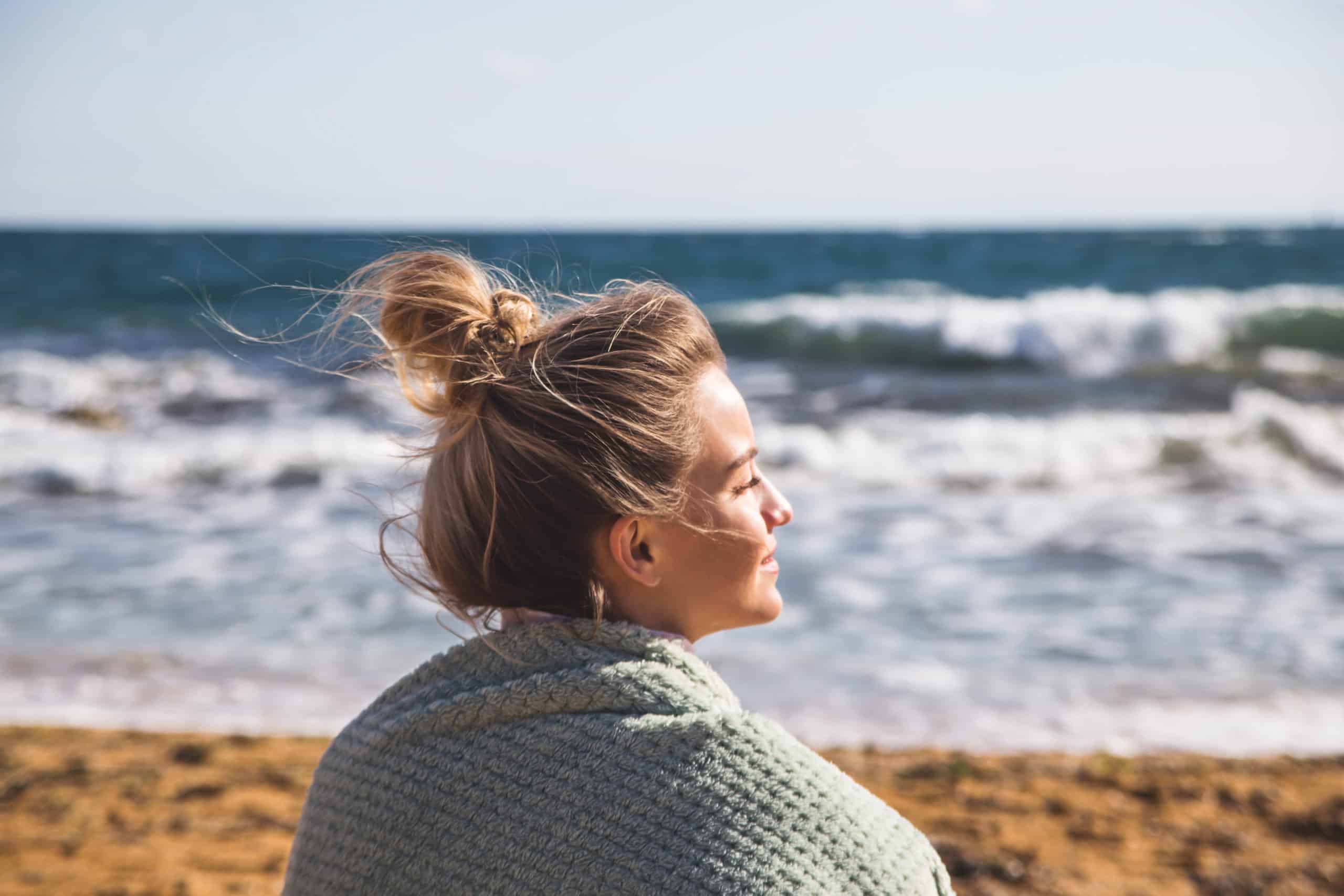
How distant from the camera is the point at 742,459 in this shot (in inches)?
54.3

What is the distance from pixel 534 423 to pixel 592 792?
413 mm

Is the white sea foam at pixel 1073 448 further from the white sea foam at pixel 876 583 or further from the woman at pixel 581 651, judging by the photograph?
the woman at pixel 581 651

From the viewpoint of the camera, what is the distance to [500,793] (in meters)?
1.16

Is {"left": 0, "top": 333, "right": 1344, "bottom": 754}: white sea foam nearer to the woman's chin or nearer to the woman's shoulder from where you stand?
the woman's chin

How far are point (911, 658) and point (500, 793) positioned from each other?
3678 millimetres

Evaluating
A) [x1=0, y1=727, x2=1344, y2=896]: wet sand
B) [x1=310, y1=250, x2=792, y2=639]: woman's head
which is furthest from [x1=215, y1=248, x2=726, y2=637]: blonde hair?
[x1=0, y1=727, x2=1344, y2=896]: wet sand

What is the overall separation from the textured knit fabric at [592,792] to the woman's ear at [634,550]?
0.24 ft

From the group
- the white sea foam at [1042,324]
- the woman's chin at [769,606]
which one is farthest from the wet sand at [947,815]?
the white sea foam at [1042,324]

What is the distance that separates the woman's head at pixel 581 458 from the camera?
125cm

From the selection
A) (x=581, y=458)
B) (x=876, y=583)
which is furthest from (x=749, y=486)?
(x=876, y=583)

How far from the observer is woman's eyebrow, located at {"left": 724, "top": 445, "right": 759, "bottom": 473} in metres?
1.36

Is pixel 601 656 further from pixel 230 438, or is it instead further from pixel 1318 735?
pixel 230 438

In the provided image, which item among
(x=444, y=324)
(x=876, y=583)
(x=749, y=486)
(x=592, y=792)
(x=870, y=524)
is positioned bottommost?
(x=870, y=524)

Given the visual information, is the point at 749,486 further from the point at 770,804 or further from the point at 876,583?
the point at 876,583
